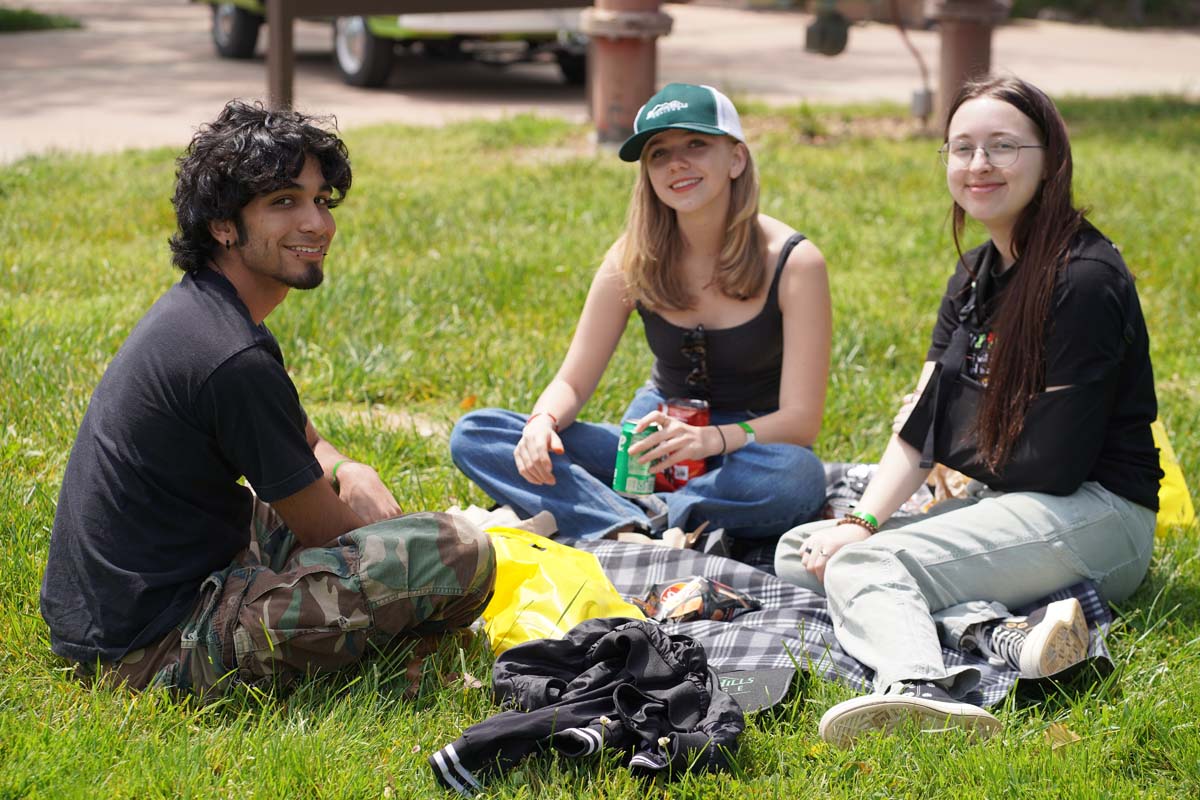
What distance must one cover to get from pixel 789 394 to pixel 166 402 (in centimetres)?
192

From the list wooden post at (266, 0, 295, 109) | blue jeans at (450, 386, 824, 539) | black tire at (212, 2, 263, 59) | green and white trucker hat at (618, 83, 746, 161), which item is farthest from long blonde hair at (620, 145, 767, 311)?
black tire at (212, 2, 263, 59)

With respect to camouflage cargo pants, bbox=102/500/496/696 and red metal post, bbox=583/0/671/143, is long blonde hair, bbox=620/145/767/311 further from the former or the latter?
red metal post, bbox=583/0/671/143

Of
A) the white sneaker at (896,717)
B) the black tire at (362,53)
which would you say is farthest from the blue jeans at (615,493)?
the black tire at (362,53)

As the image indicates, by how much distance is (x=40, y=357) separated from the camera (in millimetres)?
5191

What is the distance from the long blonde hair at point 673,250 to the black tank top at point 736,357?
0.24 feet

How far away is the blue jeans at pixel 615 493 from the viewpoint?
Answer: 419 cm

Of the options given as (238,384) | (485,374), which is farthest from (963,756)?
(485,374)

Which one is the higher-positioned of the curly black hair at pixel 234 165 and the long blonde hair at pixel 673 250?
the curly black hair at pixel 234 165

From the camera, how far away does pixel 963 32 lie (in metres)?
10.8

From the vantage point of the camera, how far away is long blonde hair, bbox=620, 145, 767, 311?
421 cm

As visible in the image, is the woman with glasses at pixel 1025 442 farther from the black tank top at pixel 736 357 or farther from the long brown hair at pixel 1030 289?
the black tank top at pixel 736 357

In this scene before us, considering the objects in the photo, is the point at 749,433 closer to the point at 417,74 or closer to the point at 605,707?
the point at 605,707

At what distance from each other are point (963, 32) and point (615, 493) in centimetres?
764

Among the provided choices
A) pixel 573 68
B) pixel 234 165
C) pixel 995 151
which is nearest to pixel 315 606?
pixel 234 165
